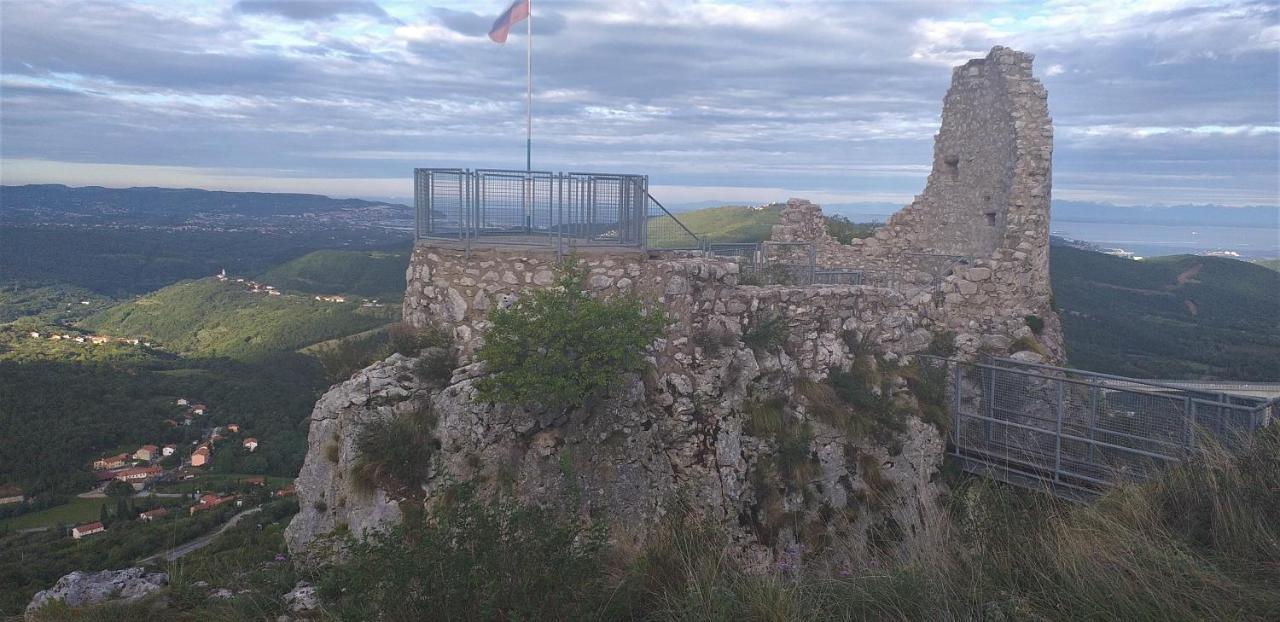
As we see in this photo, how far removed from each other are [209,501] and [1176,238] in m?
137

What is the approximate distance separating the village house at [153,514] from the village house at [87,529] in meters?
1.35

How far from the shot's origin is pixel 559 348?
27.3ft

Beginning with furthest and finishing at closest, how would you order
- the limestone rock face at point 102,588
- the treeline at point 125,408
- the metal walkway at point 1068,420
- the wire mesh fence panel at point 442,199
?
1. the treeline at point 125,408
2. the wire mesh fence panel at point 442,199
3. the metal walkway at point 1068,420
4. the limestone rock face at point 102,588

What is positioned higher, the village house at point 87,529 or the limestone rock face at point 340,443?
the limestone rock face at point 340,443

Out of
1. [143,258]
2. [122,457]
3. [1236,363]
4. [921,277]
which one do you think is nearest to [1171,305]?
[1236,363]

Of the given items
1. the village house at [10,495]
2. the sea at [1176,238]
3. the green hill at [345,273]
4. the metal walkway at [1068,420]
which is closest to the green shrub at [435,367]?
the metal walkway at [1068,420]

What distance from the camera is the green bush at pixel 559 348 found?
824 centimetres

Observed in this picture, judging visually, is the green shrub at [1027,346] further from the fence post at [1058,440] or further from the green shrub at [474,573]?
the green shrub at [474,573]

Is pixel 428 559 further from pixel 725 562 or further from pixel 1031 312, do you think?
pixel 1031 312

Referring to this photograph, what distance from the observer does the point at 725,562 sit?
18.3 ft

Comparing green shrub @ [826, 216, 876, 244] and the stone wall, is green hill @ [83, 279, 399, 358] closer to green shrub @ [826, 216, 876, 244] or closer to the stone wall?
green shrub @ [826, 216, 876, 244]

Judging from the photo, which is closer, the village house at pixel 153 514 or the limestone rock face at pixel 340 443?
the limestone rock face at pixel 340 443

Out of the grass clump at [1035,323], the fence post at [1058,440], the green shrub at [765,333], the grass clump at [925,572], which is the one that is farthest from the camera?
the grass clump at [1035,323]

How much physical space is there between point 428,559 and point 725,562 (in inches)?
84.0
